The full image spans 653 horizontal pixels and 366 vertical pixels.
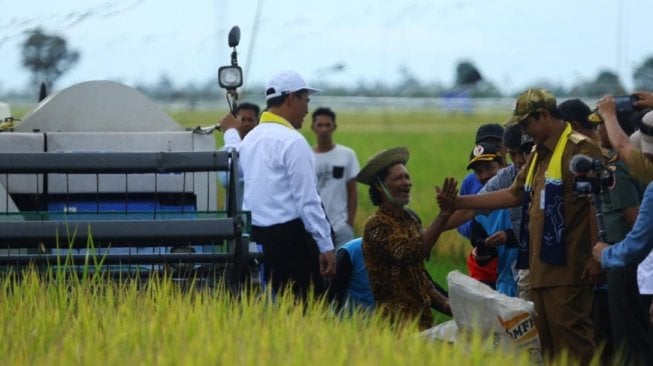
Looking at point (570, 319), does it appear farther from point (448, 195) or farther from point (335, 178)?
point (335, 178)

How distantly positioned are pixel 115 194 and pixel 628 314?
296 cm

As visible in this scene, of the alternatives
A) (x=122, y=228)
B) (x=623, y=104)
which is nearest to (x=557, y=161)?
(x=623, y=104)

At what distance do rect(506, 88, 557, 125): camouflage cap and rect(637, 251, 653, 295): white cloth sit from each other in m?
1.19

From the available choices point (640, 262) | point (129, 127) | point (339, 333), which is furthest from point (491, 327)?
point (129, 127)

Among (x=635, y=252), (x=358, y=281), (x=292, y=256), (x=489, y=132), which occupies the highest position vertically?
(x=489, y=132)

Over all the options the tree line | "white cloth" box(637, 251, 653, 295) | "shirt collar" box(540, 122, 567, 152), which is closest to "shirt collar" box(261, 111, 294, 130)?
"shirt collar" box(540, 122, 567, 152)

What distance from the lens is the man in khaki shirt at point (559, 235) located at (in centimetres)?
913

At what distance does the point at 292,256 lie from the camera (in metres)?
10.0

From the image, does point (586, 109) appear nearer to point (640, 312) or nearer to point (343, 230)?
point (640, 312)

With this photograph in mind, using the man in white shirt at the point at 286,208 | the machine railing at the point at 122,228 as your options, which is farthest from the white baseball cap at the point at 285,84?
the machine railing at the point at 122,228

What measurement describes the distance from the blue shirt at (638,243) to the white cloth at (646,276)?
7 cm

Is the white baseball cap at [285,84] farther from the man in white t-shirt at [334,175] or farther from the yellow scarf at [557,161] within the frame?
the man in white t-shirt at [334,175]

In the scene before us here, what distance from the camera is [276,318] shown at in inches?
301

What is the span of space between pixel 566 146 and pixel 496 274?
1.72 m
